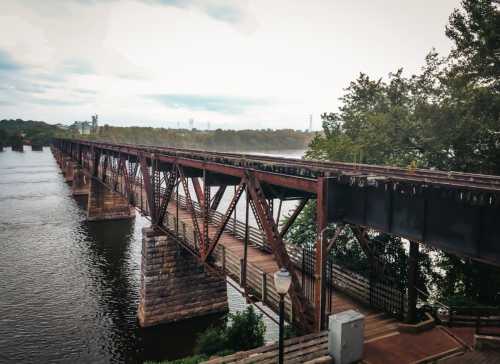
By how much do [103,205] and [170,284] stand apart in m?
32.3

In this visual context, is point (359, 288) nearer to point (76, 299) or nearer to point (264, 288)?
point (264, 288)

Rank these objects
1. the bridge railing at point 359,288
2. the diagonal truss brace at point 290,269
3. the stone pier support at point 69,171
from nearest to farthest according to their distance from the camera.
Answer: the diagonal truss brace at point 290,269 < the bridge railing at point 359,288 < the stone pier support at point 69,171

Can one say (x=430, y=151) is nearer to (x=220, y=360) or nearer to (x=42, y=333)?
(x=220, y=360)

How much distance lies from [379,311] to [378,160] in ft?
52.8

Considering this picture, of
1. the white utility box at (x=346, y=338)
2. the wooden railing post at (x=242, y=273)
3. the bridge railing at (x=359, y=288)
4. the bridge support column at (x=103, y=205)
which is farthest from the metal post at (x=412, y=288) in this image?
the bridge support column at (x=103, y=205)

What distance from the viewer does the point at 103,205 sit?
2063 inches

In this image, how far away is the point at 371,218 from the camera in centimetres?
1062

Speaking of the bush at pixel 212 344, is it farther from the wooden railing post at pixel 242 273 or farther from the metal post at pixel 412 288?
the metal post at pixel 412 288

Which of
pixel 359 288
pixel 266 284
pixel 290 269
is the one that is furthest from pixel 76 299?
pixel 359 288

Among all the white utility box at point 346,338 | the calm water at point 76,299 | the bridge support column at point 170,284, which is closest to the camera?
the white utility box at point 346,338

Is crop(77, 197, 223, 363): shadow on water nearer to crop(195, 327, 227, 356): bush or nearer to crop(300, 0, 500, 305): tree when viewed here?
crop(195, 327, 227, 356): bush

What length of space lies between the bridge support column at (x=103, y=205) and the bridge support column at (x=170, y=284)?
29.9 metres

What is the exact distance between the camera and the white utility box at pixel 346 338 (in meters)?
9.31

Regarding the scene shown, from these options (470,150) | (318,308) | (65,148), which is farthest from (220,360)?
(65,148)
